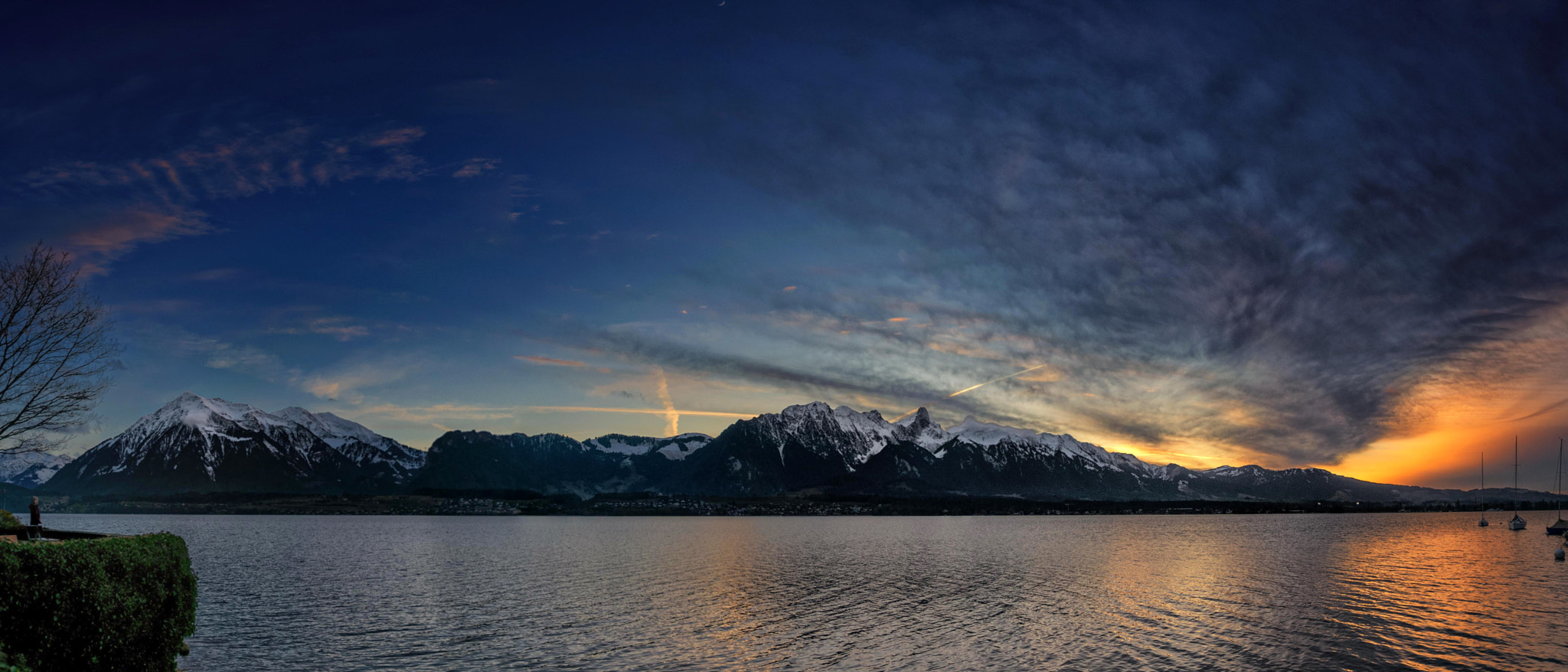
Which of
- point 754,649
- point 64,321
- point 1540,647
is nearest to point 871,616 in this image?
point 754,649

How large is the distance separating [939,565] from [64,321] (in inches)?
3895

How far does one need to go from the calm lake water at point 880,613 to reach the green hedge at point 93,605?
1103 centimetres

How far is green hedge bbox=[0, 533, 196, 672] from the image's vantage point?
997 inches

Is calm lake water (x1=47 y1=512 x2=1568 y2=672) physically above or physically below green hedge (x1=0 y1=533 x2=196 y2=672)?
below

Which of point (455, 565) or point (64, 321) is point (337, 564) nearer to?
point (455, 565)

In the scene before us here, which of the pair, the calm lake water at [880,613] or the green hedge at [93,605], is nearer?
the green hedge at [93,605]

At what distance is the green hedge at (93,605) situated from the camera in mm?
25312

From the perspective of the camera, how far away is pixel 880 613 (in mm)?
63938

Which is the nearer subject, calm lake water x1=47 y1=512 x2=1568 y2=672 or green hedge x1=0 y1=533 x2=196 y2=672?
green hedge x1=0 y1=533 x2=196 y2=672

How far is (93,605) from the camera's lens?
1110 inches

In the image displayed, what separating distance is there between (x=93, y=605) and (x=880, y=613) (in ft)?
166

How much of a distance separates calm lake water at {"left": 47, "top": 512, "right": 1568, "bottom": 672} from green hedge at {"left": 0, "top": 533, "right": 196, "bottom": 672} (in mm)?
11030

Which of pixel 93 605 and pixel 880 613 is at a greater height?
pixel 93 605

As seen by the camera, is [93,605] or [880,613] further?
[880,613]
